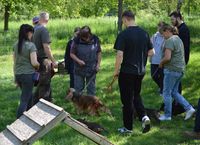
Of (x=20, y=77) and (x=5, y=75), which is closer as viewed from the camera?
(x=20, y=77)

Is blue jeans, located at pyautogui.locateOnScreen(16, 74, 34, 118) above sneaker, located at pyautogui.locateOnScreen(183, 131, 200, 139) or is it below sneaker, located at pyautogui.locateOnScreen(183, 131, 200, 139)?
above

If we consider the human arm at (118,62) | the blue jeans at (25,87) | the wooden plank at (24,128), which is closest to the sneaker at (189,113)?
the human arm at (118,62)

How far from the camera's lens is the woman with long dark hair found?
704 cm

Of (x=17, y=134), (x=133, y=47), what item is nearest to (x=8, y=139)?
(x=17, y=134)

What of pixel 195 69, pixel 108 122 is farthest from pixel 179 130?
pixel 195 69

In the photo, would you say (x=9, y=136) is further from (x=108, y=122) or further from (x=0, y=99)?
(x=0, y=99)

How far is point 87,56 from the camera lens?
8430mm

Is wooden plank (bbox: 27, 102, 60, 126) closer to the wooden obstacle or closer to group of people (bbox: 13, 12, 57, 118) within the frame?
the wooden obstacle

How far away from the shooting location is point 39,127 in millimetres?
5055

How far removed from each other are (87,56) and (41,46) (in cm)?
91

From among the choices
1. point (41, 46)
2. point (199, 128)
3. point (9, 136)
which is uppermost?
point (41, 46)

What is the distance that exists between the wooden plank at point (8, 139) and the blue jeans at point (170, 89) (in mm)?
3448

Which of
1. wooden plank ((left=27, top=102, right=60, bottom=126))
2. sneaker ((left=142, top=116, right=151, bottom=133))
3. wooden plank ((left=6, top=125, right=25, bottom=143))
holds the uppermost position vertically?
wooden plank ((left=27, top=102, right=60, bottom=126))

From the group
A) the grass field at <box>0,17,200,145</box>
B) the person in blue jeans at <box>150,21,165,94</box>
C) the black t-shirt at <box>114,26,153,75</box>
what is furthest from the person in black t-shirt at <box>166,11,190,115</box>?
the black t-shirt at <box>114,26,153,75</box>
